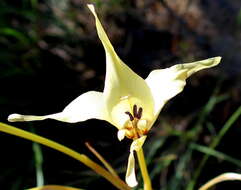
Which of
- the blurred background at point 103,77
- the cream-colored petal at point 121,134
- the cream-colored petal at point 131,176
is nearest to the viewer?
the cream-colored petal at point 131,176

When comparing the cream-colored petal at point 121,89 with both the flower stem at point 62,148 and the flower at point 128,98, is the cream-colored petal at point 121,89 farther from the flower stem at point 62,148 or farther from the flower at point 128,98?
the flower stem at point 62,148

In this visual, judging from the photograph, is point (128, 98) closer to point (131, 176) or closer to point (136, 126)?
point (136, 126)

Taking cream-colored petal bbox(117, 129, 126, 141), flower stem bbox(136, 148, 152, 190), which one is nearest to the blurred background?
flower stem bbox(136, 148, 152, 190)

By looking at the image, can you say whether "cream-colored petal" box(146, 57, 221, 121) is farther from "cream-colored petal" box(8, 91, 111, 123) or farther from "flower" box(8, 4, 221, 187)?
"cream-colored petal" box(8, 91, 111, 123)

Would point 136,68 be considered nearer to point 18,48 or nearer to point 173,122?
point 173,122

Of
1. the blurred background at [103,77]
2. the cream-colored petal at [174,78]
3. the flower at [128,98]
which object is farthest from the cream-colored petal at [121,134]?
the blurred background at [103,77]
